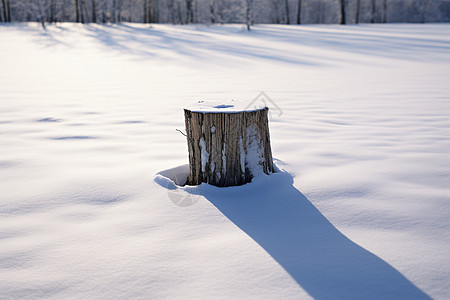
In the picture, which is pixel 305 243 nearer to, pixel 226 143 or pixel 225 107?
pixel 226 143

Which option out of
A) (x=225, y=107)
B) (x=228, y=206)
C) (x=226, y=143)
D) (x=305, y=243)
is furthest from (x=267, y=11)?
(x=305, y=243)

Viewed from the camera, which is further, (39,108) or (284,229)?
(39,108)

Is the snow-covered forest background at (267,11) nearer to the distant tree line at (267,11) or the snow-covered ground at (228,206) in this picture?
the distant tree line at (267,11)

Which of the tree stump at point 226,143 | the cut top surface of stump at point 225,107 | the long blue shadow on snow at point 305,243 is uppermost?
the cut top surface of stump at point 225,107

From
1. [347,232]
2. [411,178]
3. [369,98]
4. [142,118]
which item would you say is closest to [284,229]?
[347,232]

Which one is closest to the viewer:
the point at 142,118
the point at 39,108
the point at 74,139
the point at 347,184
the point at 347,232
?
the point at 347,232

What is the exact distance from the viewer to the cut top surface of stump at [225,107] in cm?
254

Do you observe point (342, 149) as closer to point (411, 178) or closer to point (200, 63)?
point (411, 178)

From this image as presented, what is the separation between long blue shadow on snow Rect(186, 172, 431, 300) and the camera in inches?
64.6

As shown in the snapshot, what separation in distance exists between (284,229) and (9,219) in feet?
5.51

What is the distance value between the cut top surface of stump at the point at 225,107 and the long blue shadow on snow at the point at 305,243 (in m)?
0.54

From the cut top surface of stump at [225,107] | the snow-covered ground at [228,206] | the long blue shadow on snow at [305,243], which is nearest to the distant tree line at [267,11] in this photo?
the snow-covered ground at [228,206]

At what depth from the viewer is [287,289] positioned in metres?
1.64

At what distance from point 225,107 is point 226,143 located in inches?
10.6
